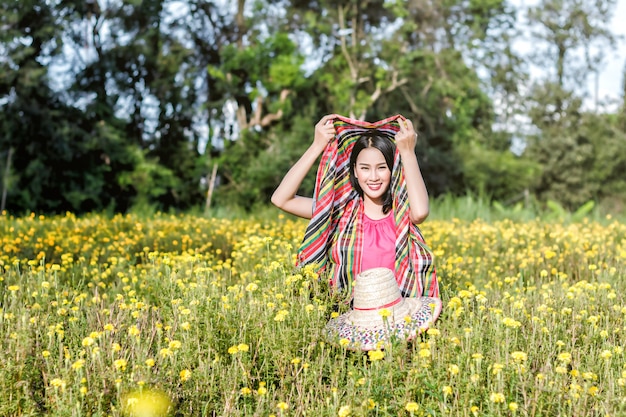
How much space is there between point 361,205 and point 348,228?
19cm

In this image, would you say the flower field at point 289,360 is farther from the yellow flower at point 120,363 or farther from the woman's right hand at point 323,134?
the woman's right hand at point 323,134

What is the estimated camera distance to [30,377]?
9.48 feet

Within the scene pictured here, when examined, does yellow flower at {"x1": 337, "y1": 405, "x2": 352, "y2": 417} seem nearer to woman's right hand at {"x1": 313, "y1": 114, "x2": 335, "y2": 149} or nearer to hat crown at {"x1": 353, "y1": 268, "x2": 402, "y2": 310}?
hat crown at {"x1": 353, "y1": 268, "x2": 402, "y2": 310}

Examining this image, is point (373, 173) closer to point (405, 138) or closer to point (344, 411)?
point (405, 138)

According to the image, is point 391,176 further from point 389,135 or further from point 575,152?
point 575,152

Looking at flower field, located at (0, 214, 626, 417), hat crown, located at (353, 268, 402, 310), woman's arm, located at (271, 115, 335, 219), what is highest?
woman's arm, located at (271, 115, 335, 219)

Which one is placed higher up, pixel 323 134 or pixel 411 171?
pixel 323 134

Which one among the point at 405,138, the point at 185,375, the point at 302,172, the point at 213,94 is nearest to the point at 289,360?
the point at 185,375

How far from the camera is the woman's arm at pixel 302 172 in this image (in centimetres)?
394

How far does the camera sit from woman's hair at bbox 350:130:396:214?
3.99 metres

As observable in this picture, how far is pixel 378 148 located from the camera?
398 cm

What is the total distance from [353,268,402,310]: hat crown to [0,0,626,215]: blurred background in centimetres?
1001

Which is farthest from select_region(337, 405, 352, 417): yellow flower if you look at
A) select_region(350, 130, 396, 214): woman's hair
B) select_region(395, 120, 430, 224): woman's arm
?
select_region(350, 130, 396, 214): woman's hair

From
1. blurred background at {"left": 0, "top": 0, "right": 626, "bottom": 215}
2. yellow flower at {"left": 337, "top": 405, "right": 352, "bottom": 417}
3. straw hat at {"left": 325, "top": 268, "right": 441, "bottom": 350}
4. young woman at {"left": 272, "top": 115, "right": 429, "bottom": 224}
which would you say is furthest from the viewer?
blurred background at {"left": 0, "top": 0, "right": 626, "bottom": 215}
